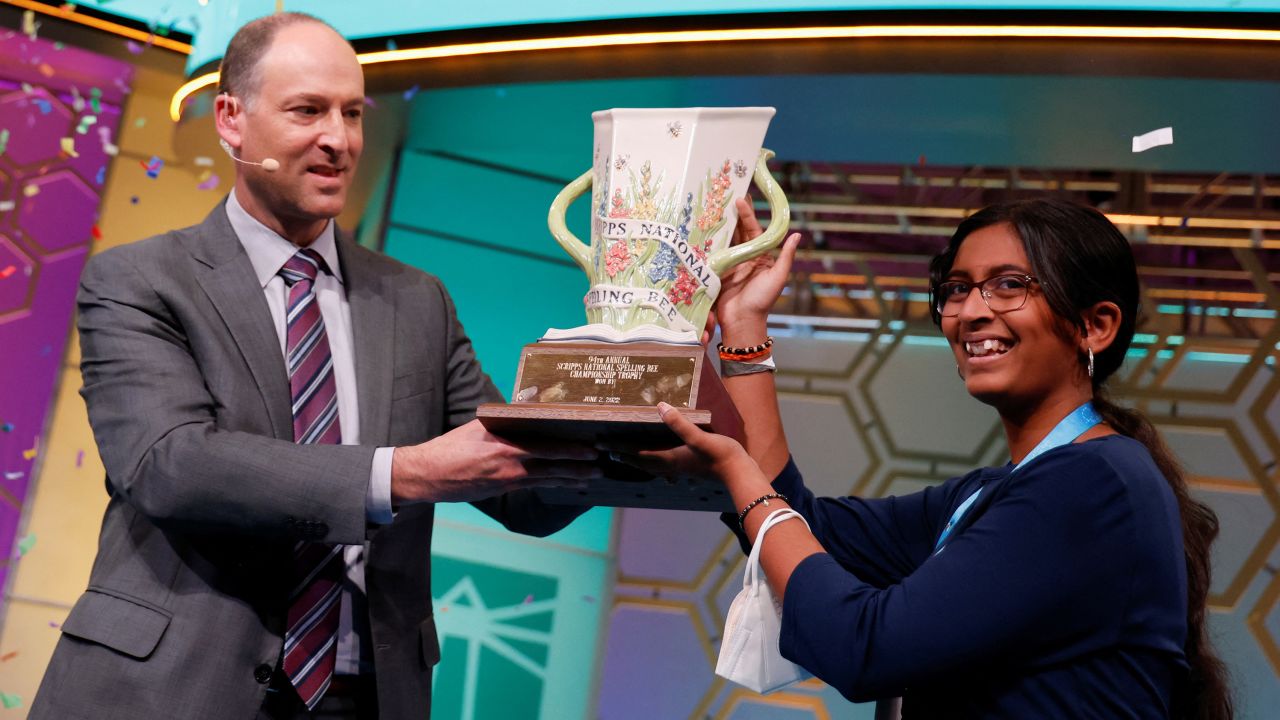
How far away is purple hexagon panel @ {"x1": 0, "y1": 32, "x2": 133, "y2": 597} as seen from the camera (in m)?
3.64

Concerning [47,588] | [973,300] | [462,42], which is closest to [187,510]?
[973,300]

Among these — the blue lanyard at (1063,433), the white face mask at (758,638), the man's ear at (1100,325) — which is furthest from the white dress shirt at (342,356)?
the man's ear at (1100,325)

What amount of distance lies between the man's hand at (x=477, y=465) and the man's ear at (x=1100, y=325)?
594 mm

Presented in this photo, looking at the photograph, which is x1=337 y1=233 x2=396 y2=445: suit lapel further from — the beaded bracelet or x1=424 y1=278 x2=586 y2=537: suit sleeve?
the beaded bracelet

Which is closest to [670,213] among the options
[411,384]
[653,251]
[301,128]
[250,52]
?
[653,251]

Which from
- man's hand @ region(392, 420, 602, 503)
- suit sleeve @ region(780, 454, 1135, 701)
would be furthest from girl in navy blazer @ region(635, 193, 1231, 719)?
man's hand @ region(392, 420, 602, 503)

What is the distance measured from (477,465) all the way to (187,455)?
350 mm

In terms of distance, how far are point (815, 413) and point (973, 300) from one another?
1927mm

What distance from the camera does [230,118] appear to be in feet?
5.73

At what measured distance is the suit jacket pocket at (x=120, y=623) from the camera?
1.45 metres

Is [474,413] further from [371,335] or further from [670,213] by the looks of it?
[670,213]

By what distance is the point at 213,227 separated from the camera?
1.68 m

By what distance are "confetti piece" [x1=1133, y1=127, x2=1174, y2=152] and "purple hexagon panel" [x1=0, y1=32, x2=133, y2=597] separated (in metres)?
2.97

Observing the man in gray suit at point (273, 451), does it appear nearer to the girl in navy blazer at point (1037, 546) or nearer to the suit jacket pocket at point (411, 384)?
the suit jacket pocket at point (411, 384)
